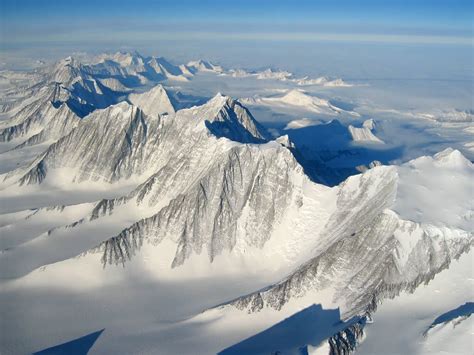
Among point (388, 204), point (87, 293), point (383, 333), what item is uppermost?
point (388, 204)

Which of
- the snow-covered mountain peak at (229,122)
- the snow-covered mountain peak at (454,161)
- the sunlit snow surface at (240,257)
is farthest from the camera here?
the snow-covered mountain peak at (229,122)

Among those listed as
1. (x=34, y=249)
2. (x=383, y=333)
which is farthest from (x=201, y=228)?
(x=383, y=333)

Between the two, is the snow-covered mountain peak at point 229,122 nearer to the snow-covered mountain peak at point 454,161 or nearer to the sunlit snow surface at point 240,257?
the sunlit snow surface at point 240,257

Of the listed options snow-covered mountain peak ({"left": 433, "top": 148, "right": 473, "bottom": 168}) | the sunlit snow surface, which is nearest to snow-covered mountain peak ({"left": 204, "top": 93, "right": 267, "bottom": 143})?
the sunlit snow surface

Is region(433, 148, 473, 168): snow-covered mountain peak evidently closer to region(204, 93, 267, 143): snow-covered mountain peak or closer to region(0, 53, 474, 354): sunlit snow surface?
region(0, 53, 474, 354): sunlit snow surface

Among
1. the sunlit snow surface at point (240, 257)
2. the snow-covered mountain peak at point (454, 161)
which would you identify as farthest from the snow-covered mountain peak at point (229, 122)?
the snow-covered mountain peak at point (454, 161)

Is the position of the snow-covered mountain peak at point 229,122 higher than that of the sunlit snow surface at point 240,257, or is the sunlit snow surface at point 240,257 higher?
the snow-covered mountain peak at point 229,122

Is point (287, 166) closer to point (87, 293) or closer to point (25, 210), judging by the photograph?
point (87, 293)

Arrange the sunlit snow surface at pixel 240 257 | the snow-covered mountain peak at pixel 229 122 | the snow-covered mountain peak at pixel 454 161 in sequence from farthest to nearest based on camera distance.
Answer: the snow-covered mountain peak at pixel 229 122 < the snow-covered mountain peak at pixel 454 161 < the sunlit snow surface at pixel 240 257

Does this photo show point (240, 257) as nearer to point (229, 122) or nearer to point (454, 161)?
point (454, 161)

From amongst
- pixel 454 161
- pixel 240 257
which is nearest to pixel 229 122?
pixel 240 257

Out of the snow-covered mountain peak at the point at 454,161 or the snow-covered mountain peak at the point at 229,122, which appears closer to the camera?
the snow-covered mountain peak at the point at 454,161
